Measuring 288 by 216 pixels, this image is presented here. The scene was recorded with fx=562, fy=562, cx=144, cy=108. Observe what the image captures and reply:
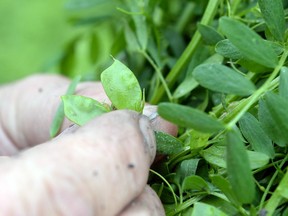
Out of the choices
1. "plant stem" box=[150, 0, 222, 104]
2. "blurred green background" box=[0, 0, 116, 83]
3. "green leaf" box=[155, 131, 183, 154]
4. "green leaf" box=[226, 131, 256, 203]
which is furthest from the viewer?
"blurred green background" box=[0, 0, 116, 83]

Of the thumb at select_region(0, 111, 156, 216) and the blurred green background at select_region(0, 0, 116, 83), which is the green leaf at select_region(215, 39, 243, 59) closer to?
the thumb at select_region(0, 111, 156, 216)

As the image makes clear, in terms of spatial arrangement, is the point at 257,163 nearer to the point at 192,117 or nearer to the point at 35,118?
the point at 192,117

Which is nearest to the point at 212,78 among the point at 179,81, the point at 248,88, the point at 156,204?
the point at 248,88

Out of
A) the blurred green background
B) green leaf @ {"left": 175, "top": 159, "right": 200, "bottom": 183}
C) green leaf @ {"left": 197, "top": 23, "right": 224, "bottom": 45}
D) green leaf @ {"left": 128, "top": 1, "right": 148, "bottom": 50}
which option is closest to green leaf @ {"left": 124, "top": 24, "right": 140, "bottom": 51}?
green leaf @ {"left": 128, "top": 1, "right": 148, "bottom": 50}

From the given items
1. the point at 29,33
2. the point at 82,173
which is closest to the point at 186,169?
the point at 82,173

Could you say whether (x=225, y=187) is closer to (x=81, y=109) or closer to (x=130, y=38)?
(x=81, y=109)

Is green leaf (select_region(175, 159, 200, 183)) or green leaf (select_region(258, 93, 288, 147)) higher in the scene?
green leaf (select_region(258, 93, 288, 147))

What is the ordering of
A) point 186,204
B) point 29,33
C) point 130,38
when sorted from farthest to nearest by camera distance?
point 29,33 → point 130,38 → point 186,204
